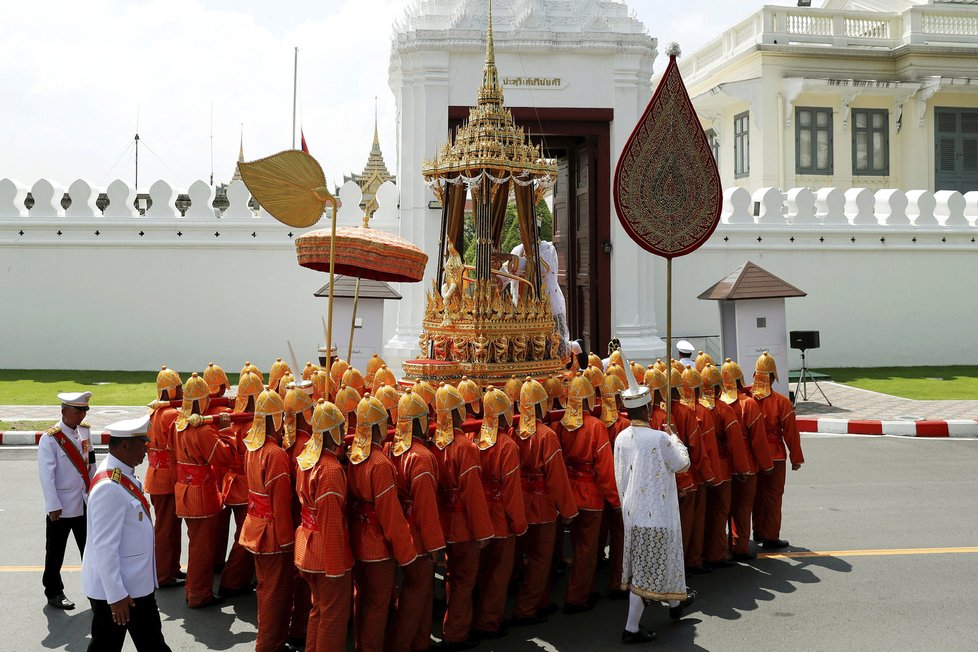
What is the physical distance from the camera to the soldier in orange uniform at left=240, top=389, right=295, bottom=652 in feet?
15.5

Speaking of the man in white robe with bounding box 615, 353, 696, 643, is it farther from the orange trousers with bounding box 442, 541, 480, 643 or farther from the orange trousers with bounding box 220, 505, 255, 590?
the orange trousers with bounding box 220, 505, 255, 590

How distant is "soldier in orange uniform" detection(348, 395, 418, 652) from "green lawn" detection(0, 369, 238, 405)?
8482 millimetres

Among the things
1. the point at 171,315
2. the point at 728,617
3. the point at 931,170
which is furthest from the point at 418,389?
the point at 931,170

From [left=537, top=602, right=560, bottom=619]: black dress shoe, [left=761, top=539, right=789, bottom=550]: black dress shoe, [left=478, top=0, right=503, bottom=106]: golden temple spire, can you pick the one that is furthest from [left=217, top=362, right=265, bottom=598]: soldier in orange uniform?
[left=761, top=539, right=789, bottom=550]: black dress shoe

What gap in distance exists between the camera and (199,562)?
554cm

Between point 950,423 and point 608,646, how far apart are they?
301 inches

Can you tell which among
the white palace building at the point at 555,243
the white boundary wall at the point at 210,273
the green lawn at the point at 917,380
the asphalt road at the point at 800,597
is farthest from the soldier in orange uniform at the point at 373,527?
the green lawn at the point at 917,380

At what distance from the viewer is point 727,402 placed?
639 cm

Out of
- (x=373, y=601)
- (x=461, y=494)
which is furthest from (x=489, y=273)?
(x=373, y=601)

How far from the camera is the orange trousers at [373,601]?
456 cm

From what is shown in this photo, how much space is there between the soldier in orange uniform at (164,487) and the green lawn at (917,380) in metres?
10.6

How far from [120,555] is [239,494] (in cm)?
159

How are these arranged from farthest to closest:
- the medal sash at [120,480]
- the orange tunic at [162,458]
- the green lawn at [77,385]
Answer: the green lawn at [77,385]
the orange tunic at [162,458]
the medal sash at [120,480]

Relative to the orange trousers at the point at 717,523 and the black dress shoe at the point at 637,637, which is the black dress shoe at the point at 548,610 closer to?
the black dress shoe at the point at 637,637
